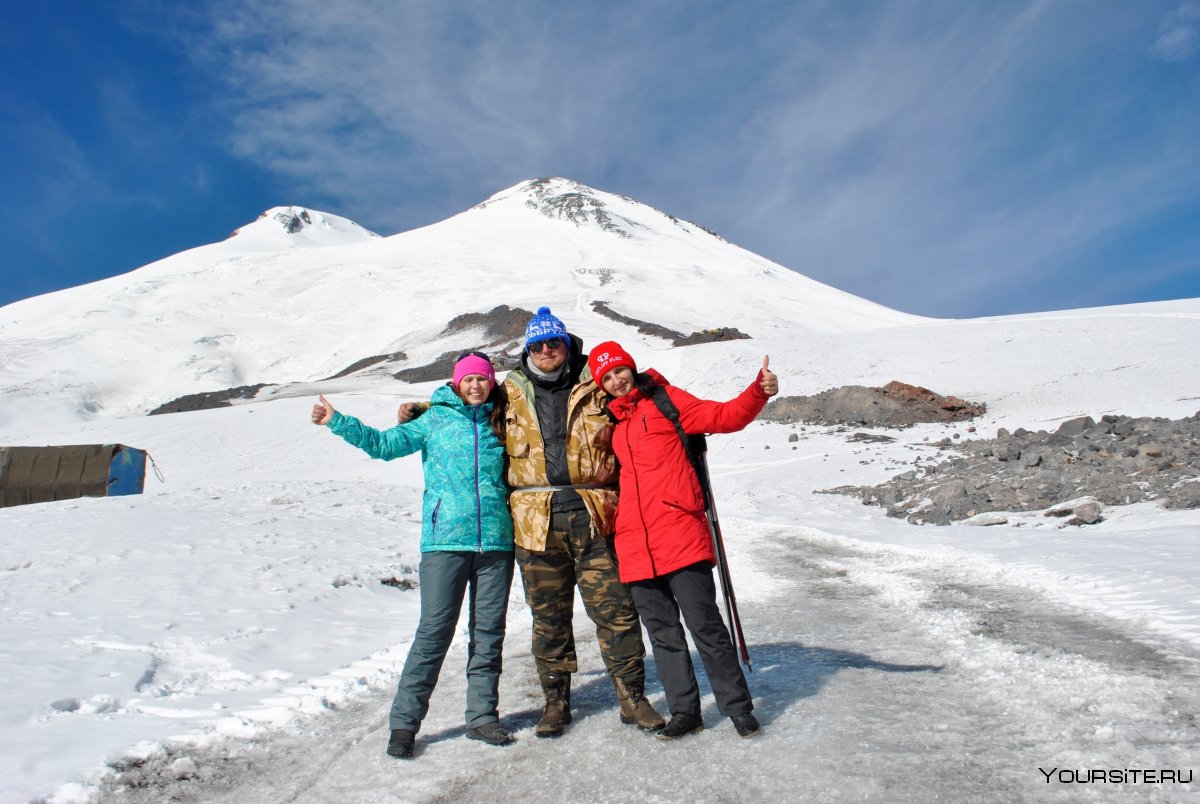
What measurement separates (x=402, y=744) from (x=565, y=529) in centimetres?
126

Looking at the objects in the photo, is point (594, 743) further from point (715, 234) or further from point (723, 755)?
point (715, 234)

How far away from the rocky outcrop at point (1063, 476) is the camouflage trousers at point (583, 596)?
7.69 m

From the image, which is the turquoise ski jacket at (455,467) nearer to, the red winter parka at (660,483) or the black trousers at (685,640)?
the red winter parka at (660,483)

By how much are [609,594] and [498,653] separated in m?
0.69

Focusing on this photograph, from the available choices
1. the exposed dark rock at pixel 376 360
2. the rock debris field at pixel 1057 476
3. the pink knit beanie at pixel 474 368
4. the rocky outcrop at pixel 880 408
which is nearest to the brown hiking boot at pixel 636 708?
the pink knit beanie at pixel 474 368

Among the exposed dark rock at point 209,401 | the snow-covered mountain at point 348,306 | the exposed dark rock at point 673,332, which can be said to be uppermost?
the snow-covered mountain at point 348,306

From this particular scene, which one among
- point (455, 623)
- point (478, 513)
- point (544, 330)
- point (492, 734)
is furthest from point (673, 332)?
point (492, 734)

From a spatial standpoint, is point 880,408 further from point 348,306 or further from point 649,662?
point 348,306

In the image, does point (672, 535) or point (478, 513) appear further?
point (478, 513)

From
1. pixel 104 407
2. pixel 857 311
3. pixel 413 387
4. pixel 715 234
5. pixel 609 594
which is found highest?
pixel 715 234

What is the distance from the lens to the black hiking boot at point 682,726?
3.41 metres

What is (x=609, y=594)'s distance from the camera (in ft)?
12.1

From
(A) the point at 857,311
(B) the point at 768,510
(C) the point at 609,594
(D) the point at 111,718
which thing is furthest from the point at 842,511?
(A) the point at 857,311

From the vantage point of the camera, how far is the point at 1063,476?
1079cm
